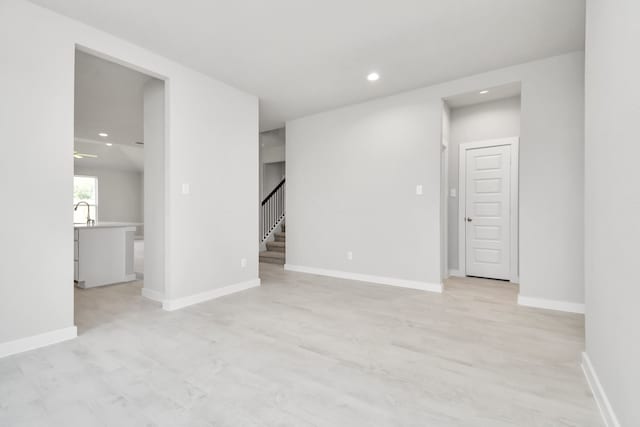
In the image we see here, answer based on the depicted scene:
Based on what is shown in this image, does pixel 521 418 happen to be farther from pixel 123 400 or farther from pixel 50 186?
pixel 50 186

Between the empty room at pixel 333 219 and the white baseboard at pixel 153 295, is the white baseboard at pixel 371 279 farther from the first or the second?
the white baseboard at pixel 153 295

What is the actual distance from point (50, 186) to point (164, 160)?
1.18 meters

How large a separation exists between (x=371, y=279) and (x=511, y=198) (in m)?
2.38

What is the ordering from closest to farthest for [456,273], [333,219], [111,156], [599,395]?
[599,395]
[456,273]
[333,219]
[111,156]

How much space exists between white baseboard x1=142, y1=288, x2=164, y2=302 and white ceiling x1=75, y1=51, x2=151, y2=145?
8.41 ft

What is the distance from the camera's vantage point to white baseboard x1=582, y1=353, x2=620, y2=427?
148cm

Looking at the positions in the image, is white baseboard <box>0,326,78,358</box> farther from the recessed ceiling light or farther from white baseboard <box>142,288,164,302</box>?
the recessed ceiling light

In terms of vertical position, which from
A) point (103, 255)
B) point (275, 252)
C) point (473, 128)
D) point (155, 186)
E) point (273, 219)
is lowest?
point (275, 252)

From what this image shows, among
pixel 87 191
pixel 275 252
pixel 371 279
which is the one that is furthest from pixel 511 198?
pixel 87 191

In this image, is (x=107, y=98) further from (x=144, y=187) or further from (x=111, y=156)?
(x=111, y=156)

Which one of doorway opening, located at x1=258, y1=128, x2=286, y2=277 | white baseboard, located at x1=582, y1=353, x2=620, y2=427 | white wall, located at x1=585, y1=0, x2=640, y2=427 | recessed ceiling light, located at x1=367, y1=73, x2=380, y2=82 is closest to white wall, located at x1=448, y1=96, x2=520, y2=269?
recessed ceiling light, located at x1=367, y1=73, x2=380, y2=82

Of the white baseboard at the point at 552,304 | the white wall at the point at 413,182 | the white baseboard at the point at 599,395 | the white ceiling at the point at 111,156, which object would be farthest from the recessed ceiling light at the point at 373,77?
the white ceiling at the point at 111,156

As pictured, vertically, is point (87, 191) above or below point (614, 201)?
above

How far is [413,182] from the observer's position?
4371 millimetres
